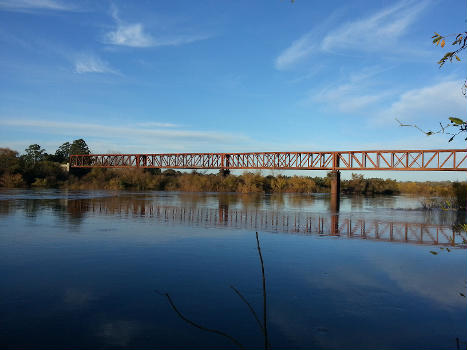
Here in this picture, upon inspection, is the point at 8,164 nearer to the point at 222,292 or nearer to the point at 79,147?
the point at 79,147

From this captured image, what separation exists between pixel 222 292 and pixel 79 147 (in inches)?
4292

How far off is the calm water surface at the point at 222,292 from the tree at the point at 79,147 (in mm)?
98780

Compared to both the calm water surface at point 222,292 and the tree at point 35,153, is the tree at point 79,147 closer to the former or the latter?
the tree at point 35,153

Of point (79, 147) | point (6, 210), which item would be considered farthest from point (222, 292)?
point (79, 147)

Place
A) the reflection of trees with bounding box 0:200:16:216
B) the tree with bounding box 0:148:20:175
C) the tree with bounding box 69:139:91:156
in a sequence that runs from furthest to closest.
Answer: the tree with bounding box 69:139:91:156 < the tree with bounding box 0:148:20:175 < the reflection of trees with bounding box 0:200:16:216

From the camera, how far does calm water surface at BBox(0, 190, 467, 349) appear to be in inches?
184

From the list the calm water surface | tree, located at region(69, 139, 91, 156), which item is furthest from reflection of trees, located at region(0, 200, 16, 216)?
tree, located at region(69, 139, 91, 156)

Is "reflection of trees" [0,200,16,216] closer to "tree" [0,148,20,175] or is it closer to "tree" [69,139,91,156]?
"tree" [0,148,20,175]

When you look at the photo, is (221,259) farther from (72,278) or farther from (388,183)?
(388,183)

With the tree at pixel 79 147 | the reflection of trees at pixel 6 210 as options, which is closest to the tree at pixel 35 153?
the tree at pixel 79 147

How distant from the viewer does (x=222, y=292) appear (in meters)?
6.46

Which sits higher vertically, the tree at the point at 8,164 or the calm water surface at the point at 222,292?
the tree at the point at 8,164

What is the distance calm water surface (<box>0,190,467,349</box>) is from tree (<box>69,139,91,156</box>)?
9878 cm

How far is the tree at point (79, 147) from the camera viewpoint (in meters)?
103
